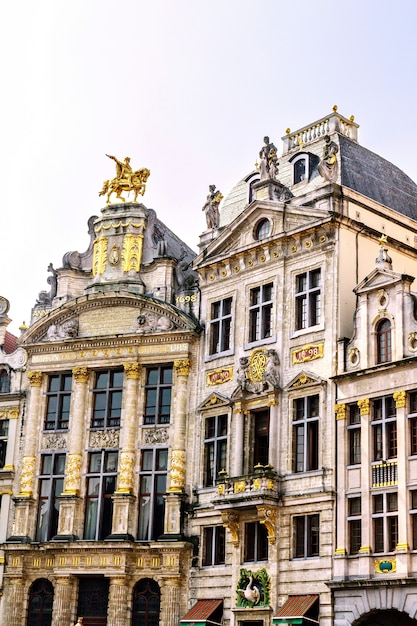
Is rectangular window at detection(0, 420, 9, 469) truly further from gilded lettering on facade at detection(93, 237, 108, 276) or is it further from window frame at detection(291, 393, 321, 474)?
window frame at detection(291, 393, 321, 474)

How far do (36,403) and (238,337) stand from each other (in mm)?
9704

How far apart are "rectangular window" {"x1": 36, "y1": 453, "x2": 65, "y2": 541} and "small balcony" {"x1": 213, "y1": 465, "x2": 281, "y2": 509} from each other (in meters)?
8.56

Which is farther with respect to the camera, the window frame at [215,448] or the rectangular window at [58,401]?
the rectangular window at [58,401]

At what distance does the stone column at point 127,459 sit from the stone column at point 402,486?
38.7ft

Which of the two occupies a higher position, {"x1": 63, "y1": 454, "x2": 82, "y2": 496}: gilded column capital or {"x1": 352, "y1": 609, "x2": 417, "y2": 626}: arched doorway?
{"x1": 63, "y1": 454, "x2": 82, "y2": 496}: gilded column capital

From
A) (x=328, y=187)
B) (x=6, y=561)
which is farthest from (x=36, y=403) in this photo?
(x=328, y=187)

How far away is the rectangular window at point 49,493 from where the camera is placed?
40219mm

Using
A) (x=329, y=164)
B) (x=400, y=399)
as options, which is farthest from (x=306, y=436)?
(x=329, y=164)

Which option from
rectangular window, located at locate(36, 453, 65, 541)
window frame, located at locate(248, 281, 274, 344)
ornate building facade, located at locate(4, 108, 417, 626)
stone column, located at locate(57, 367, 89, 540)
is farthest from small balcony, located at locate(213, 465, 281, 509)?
rectangular window, located at locate(36, 453, 65, 541)

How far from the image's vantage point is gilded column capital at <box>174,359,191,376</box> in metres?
39.2

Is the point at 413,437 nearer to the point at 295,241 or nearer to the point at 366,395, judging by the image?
the point at 366,395

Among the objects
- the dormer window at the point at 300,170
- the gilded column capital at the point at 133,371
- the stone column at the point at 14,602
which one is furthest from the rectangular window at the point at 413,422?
the stone column at the point at 14,602

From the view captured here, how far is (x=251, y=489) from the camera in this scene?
34.0 m

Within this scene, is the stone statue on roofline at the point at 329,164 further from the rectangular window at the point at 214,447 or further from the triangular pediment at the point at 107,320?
the rectangular window at the point at 214,447
